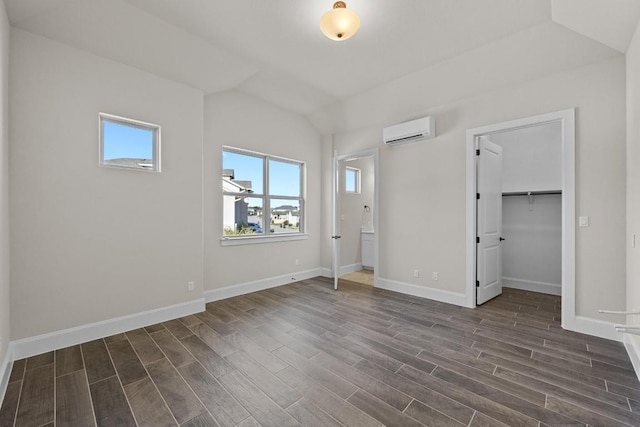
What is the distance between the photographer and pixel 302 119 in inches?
211

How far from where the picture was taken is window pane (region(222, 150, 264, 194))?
172 inches

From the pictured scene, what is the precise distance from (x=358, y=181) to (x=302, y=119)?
1.90 meters

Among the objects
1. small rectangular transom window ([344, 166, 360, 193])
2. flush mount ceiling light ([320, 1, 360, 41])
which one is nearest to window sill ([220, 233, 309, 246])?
small rectangular transom window ([344, 166, 360, 193])

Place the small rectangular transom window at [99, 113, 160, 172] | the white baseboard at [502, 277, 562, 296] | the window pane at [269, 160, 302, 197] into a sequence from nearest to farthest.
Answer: the small rectangular transom window at [99, 113, 160, 172] → the white baseboard at [502, 277, 562, 296] → the window pane at [269, 160, 302, 197]

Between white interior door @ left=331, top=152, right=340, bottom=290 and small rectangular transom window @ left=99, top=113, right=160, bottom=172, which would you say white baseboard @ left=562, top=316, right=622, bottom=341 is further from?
small rectangular transom window @ left=99, top=113, right=160, bottom=172

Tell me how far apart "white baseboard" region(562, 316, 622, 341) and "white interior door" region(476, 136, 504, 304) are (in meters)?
0.95

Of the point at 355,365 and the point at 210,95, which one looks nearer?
the point at 355,365

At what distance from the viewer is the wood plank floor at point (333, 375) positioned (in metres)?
1.80

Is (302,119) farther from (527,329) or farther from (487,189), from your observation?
(527,329)

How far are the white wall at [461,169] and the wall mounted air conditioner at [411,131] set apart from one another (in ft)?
0.48

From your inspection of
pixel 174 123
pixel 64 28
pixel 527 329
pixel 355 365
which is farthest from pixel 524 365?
pixel 64 28

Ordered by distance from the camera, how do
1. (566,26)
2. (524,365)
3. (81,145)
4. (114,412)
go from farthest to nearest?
1. (81,145)
2. (566,26)
3. (524,365)
4. (114,412)

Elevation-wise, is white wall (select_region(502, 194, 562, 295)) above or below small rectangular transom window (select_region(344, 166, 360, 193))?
below

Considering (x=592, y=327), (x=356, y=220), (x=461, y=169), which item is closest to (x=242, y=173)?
(x=356, y=220)
